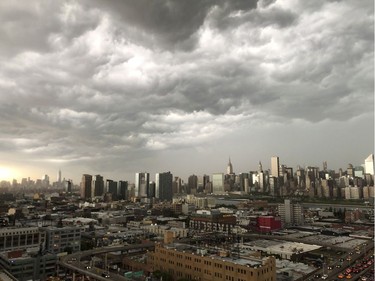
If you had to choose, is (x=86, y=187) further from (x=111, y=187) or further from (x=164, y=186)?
(x=164, y=186)

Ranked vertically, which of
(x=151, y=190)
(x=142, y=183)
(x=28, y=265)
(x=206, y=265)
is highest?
(x=142, y=183)

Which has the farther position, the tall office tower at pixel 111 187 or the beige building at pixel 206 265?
the tall office tower at pixel 111 187

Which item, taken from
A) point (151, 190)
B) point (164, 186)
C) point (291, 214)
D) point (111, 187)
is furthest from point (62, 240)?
point (111, 187)

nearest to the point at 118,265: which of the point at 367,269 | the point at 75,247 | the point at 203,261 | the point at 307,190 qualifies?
the point at 75,247

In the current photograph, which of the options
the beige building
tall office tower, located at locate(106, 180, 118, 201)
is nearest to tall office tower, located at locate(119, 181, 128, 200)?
tall office tower, located at locate(106, 180, 118, 201)

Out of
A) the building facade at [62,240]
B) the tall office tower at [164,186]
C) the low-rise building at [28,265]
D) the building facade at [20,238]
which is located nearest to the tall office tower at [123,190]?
the tall office tower at [164,186]

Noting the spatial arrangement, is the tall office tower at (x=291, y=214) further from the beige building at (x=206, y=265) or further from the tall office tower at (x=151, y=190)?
the tall office tower at (x=151, y=190)
